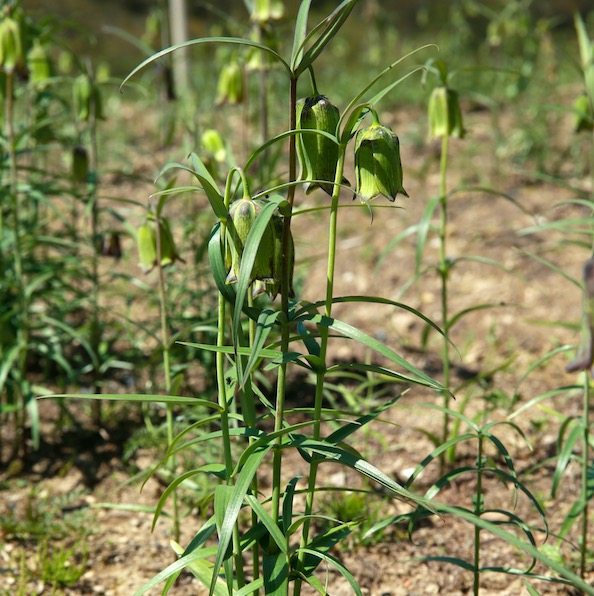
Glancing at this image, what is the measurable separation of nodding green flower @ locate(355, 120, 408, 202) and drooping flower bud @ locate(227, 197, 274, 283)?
0.52 feet

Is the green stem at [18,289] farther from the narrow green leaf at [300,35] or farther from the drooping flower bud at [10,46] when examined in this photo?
the narrow green leaf at [300,35]

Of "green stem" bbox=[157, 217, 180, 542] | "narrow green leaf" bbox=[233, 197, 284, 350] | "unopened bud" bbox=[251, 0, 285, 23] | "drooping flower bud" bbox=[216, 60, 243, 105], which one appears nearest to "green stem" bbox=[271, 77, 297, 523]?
"narrow green leaf" bbox=[233, 197, 284, 350]

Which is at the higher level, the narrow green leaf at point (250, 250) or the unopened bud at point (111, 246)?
the narrow green leaf at point (250, 250)

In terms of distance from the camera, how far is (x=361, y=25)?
909 cm

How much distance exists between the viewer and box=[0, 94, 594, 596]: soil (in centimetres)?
197

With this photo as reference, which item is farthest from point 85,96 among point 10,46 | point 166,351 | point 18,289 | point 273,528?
point 273,528

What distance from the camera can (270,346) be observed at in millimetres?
1355

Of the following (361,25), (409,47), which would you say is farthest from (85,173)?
(361,25)

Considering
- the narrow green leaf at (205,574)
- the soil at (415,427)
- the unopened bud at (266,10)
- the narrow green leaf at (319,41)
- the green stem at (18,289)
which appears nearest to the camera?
the narrow green leaf at (319,41)

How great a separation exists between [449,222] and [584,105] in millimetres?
1663

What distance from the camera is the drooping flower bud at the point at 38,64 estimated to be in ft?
8.14

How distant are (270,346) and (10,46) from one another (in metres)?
1.18

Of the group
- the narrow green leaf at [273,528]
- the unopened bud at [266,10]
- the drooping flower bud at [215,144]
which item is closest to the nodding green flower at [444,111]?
the drooping flower bud at [215,144]

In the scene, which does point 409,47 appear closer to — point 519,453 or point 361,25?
point 361,25
